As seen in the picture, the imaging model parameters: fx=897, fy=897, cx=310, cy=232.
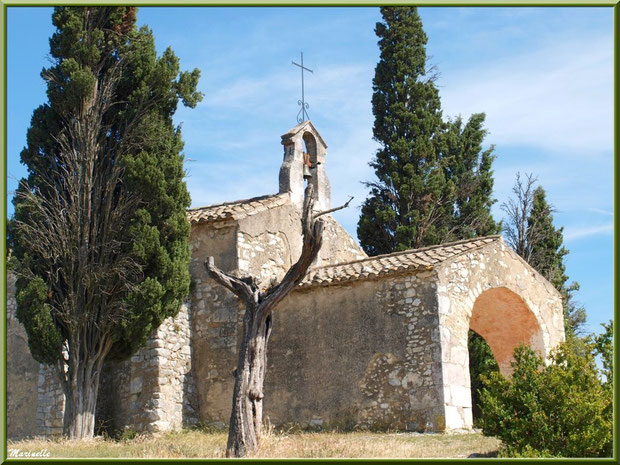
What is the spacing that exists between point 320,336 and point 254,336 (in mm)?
3687

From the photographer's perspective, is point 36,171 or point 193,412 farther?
point 193,412

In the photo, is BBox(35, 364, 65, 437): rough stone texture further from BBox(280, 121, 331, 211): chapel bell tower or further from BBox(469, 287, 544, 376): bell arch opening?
BBox(469, 287, 544, 376): bell arch opening

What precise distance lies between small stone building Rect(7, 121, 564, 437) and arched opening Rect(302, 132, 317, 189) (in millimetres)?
231

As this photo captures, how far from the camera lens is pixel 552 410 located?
11469 millimetres

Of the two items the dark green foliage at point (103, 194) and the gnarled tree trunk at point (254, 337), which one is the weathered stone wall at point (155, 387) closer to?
the dark green foliage at point (103, 194)

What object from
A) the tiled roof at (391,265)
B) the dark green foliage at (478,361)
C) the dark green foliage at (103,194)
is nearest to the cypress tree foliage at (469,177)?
the dark green foliage at (478,361)

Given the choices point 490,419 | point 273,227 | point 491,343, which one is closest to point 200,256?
point 273,227

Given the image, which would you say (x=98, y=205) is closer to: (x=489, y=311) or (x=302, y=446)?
(x=302, y=446)

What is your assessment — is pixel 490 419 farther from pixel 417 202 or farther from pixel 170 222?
pixel 417 202

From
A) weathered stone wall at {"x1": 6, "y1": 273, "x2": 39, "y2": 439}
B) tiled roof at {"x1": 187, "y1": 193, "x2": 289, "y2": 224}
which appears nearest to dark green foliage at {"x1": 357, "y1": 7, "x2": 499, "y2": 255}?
tiled roof at {"x1": 187, "y1": 193, "x2": 289, "y2": 224}

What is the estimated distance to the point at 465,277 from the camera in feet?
52.2

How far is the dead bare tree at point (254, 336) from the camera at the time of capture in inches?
466

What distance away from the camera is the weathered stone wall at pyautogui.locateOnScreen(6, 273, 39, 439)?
17719 mm

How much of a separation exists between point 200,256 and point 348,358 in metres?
3.78
